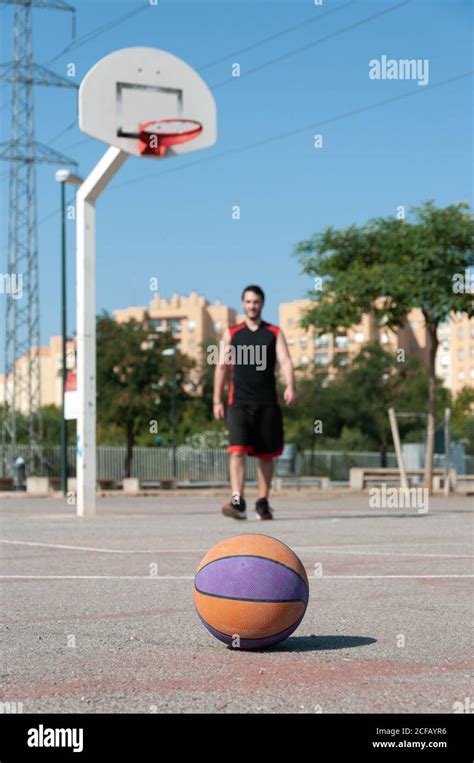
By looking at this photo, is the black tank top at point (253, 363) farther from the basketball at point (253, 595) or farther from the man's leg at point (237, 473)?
the basketball at point (253, 595)

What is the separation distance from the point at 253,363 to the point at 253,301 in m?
0.66

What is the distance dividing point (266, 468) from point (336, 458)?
54288 mm

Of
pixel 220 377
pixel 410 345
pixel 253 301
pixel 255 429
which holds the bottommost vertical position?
pixel 255 429

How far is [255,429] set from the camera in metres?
13.7

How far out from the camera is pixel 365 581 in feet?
26.0

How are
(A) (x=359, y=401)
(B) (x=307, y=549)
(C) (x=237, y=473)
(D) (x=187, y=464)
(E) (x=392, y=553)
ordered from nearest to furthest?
(E) (x=392, y=553) → (B) (x=307, y=549) → (C) (x=237, y=473) → (D) (x=187, y=464) → (A) (x=359, y=401)

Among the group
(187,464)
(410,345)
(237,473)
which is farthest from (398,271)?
(410,345)

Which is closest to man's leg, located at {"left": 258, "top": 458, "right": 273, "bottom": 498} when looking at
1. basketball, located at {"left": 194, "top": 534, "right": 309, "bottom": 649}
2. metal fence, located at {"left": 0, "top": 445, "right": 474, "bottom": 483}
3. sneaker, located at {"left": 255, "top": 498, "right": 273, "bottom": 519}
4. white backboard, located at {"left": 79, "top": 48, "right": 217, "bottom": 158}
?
sneaker, located at {"left": 255, "top": 498, "right": 273, "bottom": 519}

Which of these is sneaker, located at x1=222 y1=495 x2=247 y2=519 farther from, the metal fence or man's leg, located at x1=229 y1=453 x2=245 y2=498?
the metal fence

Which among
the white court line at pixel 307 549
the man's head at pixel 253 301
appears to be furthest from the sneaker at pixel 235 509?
the white court line at pixel 307 549

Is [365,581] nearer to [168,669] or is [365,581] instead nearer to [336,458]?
[168,669]

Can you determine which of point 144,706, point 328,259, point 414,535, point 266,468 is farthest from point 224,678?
point 328,259

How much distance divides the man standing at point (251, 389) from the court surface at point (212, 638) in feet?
8.48

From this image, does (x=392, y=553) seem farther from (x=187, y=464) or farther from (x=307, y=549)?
(x=187, y=464)
